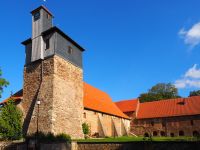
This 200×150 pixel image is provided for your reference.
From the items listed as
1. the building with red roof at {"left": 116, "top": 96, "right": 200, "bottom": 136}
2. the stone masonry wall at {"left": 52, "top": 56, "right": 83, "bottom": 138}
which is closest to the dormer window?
the stone masonry wall at {"left": 52, "top": 56, "right": 83, "bottom": 138}

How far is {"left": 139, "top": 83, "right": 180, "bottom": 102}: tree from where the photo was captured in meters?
63.4

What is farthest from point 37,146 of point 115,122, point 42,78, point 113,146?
point 115,122

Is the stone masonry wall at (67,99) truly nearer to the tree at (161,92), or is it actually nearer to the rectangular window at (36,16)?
the rectangular window at (36,16)

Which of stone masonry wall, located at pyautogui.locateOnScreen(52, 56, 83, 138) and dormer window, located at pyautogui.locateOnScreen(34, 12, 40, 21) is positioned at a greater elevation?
dormer window, located at pyautogui.locateOnScreen(34, 12, 40, 21)

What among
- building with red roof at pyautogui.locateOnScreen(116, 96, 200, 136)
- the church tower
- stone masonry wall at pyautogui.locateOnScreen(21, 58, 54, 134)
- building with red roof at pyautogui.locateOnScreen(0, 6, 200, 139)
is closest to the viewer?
stone masonry wall at pyautogui.locateOnScreen(21, 58, 54, 134)

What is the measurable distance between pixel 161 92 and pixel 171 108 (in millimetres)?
20931

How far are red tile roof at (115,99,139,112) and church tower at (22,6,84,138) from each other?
22.6 m

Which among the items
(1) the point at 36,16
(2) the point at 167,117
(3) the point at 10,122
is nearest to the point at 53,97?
(3) the point at 10,122

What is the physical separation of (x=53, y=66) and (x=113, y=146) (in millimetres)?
10553

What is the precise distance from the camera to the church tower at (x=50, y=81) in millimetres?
22047

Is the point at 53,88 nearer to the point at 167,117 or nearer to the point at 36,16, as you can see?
the point at 36,16

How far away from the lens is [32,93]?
2466 cm

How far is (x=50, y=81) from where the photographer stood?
911 inches

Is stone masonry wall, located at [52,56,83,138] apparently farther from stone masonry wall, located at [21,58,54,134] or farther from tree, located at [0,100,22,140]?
tree, located at [0,100,22,140]
